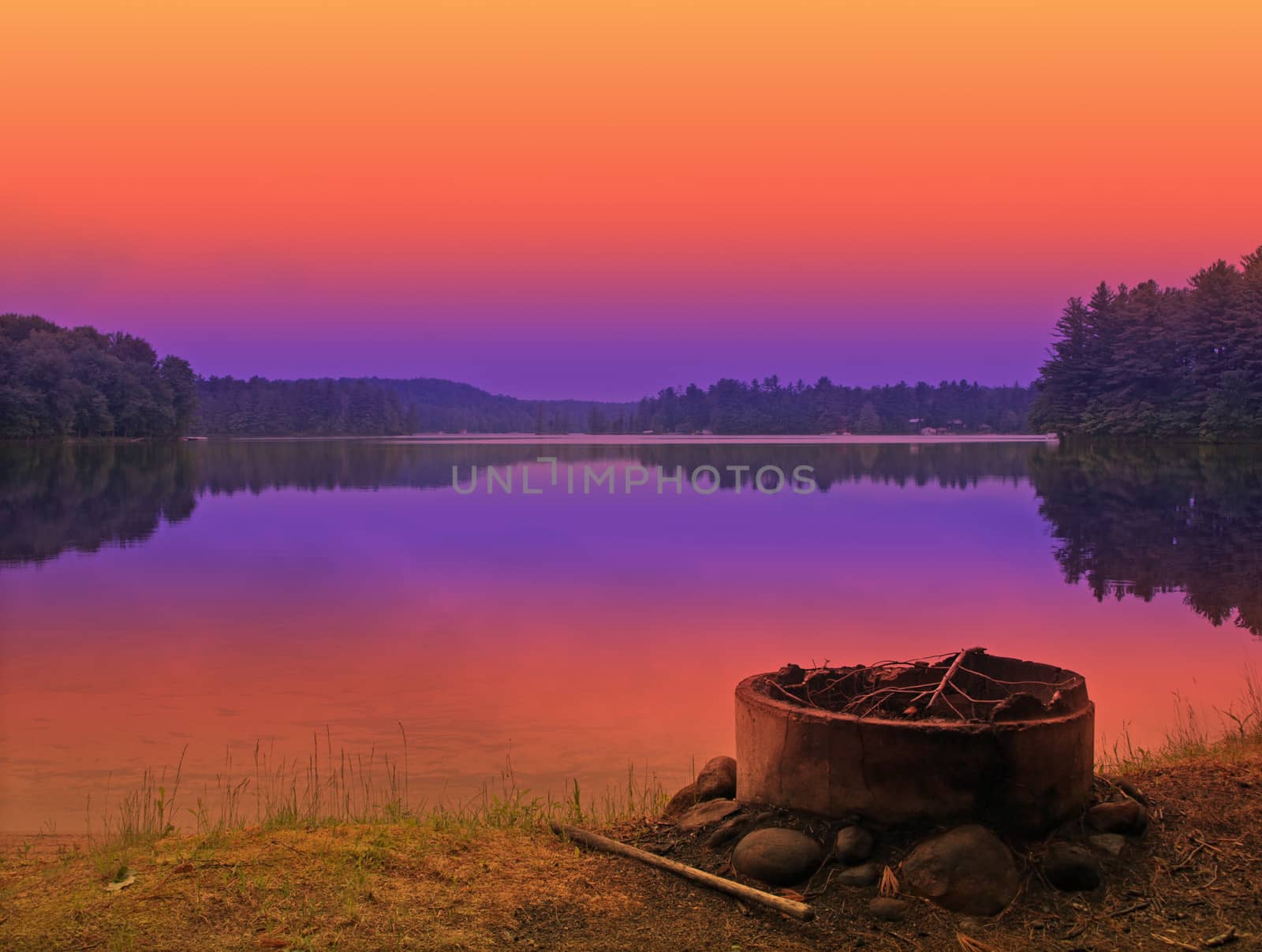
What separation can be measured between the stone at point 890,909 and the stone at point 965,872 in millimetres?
171

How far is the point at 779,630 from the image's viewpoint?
18.6 meters

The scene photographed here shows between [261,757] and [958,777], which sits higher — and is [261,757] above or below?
below

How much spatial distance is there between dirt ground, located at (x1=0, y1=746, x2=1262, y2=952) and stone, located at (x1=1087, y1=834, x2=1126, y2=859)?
7 cm

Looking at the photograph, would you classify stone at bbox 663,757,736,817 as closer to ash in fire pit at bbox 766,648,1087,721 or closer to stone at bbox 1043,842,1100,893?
ash in fire pit at bbox 766,648,1087,721

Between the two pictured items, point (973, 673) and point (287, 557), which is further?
point (287, 557)

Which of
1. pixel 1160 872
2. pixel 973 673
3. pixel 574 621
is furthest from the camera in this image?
pixel 574 621

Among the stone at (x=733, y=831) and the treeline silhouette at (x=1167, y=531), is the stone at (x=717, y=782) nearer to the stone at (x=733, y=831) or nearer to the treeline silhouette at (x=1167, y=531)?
the stone at (x=733, y=831)

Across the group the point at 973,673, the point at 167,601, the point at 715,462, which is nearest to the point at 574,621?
the point at 167,601

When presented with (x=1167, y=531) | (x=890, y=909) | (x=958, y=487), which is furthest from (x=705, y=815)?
(x=958, y=487)

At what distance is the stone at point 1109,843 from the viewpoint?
6.44 m

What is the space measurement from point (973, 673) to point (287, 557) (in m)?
25.3

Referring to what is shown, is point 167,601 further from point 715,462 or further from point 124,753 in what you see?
point 715,462

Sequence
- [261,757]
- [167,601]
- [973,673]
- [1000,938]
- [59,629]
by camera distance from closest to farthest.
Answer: [1000,938]
[973,673]
[261,757]
[59,629]
[167,601]

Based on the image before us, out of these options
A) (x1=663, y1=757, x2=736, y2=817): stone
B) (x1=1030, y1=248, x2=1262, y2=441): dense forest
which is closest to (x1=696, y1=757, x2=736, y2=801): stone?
(x1=663, y1=757, x2=736, y2=817): stone
